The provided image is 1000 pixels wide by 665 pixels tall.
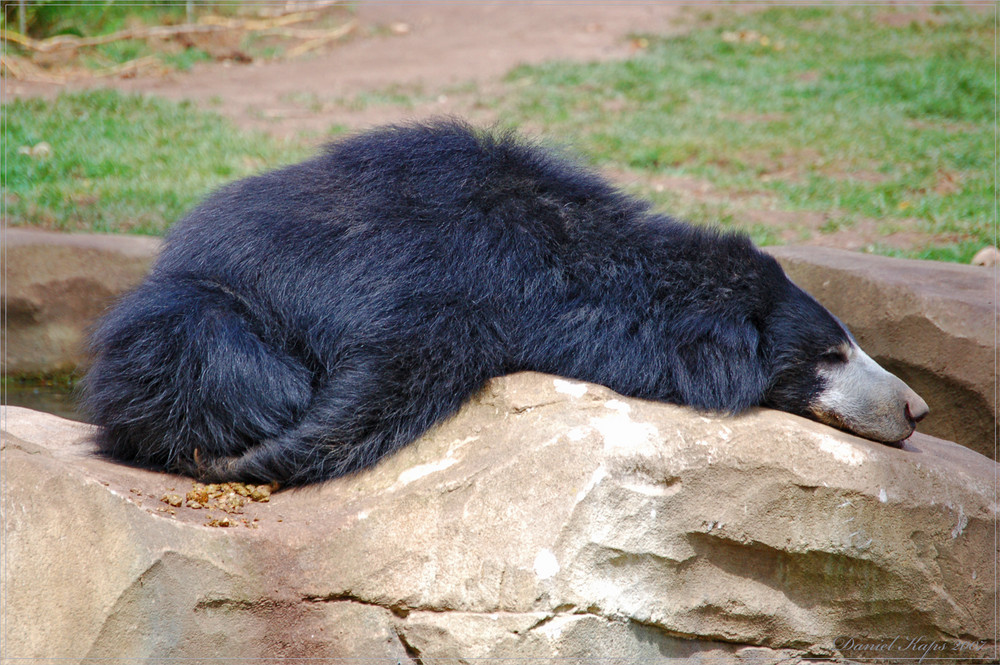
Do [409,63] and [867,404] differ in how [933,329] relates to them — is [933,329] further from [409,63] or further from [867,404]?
[409,63]

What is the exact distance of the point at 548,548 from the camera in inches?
106

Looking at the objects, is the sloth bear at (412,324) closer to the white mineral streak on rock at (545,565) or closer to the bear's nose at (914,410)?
the bear's nose at (914,410)

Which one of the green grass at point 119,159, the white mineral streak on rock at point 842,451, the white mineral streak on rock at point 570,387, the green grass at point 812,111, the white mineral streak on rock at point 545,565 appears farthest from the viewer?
the green grass at point 812,111

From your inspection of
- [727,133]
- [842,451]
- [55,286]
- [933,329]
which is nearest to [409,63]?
[727,133]

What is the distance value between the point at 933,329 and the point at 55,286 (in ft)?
13.3

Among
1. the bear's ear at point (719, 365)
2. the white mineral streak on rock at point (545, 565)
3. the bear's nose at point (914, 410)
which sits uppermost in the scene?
the bear's ear at point (719, 365)

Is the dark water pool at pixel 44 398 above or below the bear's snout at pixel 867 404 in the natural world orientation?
below

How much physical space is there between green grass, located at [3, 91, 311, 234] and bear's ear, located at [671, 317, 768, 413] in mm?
3923

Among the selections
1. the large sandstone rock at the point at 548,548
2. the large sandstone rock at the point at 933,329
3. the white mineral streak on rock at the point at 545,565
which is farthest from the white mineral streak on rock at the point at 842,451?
the large sandstone rock at the point at 933,329

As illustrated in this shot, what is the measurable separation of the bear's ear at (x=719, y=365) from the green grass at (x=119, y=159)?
392 centimetres

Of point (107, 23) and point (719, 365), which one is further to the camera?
point (107, 23)

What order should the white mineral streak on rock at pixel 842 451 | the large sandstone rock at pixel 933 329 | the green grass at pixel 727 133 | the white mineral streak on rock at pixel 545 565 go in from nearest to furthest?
the white mineral streak on rock at pixel 545 565, the white mineral streak on rock at pixel 842 451, the large sandstone rock at pixel 933 329, the green grass at pixel 727 133

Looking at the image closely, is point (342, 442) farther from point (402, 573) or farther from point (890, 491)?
point (890, 491)

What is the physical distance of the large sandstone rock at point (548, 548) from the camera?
244 cm
